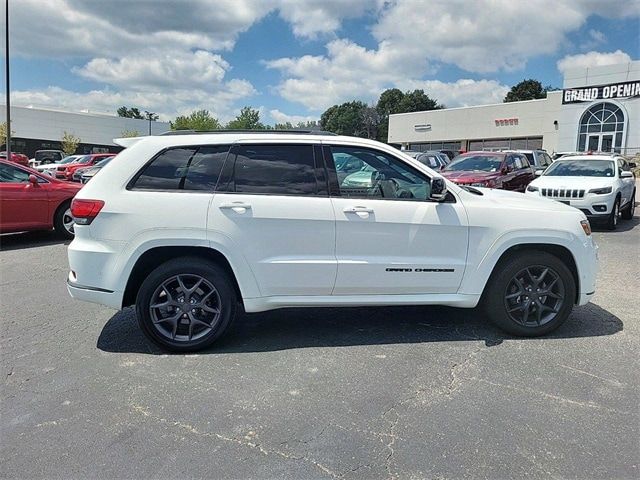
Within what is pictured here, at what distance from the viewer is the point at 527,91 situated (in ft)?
296

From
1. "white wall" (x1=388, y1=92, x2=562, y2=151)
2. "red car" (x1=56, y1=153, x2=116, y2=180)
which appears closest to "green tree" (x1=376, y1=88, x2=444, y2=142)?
"white wall" (x1=388, y1=92, x2=562, y2=151)

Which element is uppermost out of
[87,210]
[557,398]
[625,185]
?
[625,185]

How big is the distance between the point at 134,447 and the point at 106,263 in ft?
5.37

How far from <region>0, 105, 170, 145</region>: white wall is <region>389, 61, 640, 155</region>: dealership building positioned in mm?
45142

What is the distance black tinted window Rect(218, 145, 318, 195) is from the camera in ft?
12.9

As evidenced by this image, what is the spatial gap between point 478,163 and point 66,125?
75782mm

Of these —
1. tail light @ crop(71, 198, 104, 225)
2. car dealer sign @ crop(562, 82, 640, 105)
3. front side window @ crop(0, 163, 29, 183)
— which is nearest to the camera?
tail light @ crop(71, 198, 104, 225)

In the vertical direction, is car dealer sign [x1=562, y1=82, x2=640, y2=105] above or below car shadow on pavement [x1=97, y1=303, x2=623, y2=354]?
above

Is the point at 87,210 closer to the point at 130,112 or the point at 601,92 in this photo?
the point at 601,92

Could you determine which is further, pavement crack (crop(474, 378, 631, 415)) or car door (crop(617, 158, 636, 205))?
car door (crop(617, 158, 636, 205))

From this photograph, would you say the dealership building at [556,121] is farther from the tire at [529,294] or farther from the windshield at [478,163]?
the tire at [529,294]

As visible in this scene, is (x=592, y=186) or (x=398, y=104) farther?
(x=398, y=104)

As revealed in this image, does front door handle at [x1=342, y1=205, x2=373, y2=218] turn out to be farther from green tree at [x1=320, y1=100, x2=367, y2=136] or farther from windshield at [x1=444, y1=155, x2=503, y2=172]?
green tree at [x1=320, y1=100, x2=367, y2=136]

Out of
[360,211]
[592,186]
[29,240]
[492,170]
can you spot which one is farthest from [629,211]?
[29,240]
